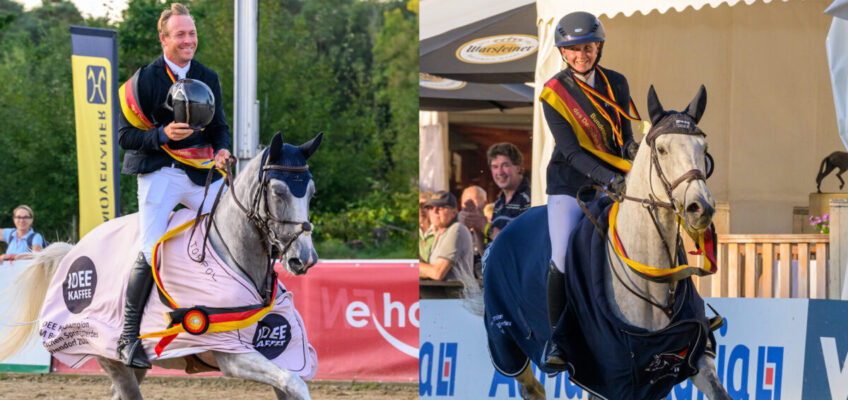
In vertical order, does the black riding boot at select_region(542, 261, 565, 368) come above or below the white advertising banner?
above

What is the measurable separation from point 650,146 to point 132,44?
23.2 m

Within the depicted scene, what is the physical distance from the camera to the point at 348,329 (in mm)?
10148

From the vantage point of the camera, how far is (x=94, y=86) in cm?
1170

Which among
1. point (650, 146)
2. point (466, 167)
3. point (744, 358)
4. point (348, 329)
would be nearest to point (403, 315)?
point (348, 329)

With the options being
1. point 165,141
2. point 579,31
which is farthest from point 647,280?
point 165,141

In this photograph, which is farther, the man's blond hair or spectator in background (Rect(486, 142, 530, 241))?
spectator in background (Rect(486, 142, 530, 241))

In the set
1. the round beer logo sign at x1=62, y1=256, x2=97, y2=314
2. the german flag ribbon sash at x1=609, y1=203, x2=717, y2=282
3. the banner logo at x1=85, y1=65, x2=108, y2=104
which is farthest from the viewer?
the banner logo at x1=85, y1=65, x2=108, y2=104

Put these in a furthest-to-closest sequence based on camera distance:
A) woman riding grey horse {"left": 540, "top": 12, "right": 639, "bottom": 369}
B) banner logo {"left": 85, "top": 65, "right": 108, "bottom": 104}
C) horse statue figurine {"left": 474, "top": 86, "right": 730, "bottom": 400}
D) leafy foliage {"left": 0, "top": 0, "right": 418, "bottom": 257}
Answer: leafy foliage {"left": 0, "top": 0, "right": 418, "bottom": 257} → banner logo {"left": 85, "top": 65, "right": 108, "bottom": 104} → woman riding grey horse {"left": 540, "top": 12, "right": 639, "bottom": 369} → horse statue figurine {"left": 474, "top": 86, "right": 730, "bottom": 400}

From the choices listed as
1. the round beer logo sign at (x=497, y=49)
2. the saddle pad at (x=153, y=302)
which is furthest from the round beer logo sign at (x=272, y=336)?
the round beer logo sign at (x=497, y=49)

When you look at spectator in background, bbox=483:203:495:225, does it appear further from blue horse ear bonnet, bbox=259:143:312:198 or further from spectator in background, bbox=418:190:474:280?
blue horse ear bonnet, bbox=259:143:312:198

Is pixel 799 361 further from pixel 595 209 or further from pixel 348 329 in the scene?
pixel 348 329

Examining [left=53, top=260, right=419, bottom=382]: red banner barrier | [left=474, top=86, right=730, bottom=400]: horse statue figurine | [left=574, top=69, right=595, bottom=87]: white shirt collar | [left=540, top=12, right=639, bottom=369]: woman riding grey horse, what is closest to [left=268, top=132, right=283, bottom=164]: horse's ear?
[left=540, top=12, right=639, bottom=369]: woman riding grey horse

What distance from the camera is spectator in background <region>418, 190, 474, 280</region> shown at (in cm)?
817

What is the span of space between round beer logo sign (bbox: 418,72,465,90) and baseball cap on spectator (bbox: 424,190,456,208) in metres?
0.84
